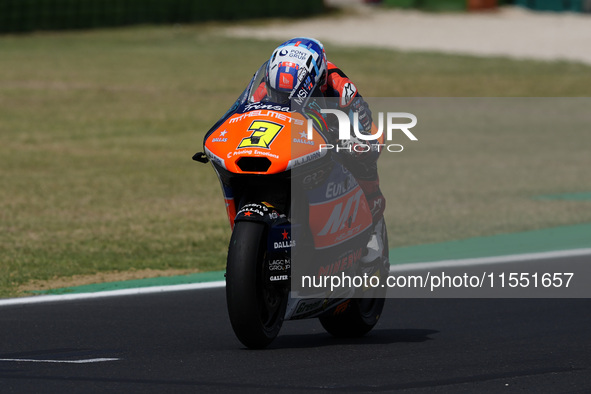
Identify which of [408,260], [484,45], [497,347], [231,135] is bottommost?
[484,45]

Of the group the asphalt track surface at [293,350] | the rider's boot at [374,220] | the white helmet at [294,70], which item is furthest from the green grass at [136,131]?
the white helmet at [294,70]

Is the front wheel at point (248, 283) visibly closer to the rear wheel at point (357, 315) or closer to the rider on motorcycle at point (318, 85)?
the rear wheel at point (357, 315)

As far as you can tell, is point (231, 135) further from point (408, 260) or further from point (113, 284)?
point (408, 260)

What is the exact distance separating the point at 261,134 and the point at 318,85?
0.61 m

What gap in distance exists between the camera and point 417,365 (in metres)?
6.24

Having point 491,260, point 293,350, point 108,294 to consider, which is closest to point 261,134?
point 293,350

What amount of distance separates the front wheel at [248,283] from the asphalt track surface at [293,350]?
0.16 metres

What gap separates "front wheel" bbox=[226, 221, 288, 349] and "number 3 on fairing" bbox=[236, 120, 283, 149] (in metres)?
0.41

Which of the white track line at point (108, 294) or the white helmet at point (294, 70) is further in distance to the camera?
the white track line at point (108, 294)

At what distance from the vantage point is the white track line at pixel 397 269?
28.1ft

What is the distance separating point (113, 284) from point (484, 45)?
2963cm

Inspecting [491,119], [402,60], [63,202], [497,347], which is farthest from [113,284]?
[402,60]

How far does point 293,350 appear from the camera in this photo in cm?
668

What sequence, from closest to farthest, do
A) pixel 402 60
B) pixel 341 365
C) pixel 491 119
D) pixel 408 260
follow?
pixel 341 365
pixel 408 260
pixel 491 119
pixel 402 60
